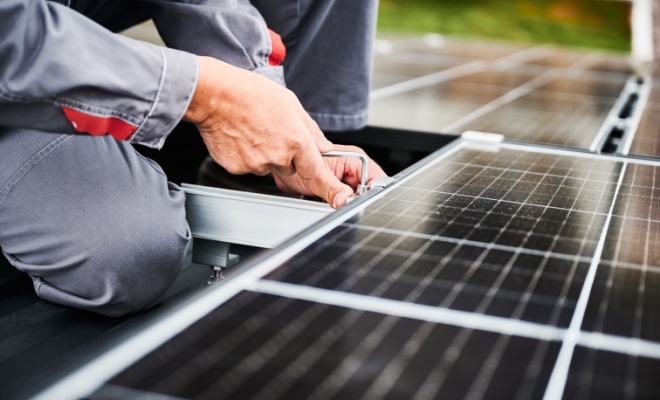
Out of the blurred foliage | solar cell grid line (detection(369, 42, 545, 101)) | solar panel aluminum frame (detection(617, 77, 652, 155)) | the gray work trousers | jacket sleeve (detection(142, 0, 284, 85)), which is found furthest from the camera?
the blurred foliage

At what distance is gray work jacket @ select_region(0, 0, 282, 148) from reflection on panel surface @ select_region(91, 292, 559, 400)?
19.2 inches

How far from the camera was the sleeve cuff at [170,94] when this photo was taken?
1384 millimetres

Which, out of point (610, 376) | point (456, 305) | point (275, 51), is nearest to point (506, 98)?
point (275, 51)

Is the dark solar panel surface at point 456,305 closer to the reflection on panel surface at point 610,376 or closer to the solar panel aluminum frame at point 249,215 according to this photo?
the reflection on panel surface at point 610,376

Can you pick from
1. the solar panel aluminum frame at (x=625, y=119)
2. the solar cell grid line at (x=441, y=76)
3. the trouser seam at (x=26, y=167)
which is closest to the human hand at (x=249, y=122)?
the trouser seam at (x=26, y=167)

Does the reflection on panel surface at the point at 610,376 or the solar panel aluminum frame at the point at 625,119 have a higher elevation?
the reflection on panel surface at the point at 610,376

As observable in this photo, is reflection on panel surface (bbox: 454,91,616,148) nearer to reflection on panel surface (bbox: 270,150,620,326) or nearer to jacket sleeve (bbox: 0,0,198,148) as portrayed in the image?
reflection on panel surface (bbox: 270,150,620,326)

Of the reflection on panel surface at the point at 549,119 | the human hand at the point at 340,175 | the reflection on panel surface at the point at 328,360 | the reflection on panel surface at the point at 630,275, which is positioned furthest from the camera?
the reflection on panel surface at the point at 549,119

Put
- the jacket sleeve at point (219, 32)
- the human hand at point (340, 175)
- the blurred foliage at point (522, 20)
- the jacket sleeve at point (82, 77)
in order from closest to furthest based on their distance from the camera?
the jacket sleeve at point (82, 77)
the human hand at point (340, 175)
the jacket sleeve at point (219, 32)
the blurred foliage at point (522, 20)

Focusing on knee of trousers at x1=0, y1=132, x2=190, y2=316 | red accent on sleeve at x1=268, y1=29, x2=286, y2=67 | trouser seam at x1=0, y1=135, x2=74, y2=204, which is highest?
red accent on sleeve at x1=268, y1=29, x2=286, y2=67

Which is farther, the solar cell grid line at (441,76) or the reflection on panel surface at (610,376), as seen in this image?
the solar cell grid line at (441,76)

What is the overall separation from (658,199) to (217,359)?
3.52 ft

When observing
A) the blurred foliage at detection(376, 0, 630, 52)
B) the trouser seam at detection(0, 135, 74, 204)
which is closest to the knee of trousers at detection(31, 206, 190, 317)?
the trouser seam at detection(0, 135, 74, 204)

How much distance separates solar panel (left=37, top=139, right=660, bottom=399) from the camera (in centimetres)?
83
